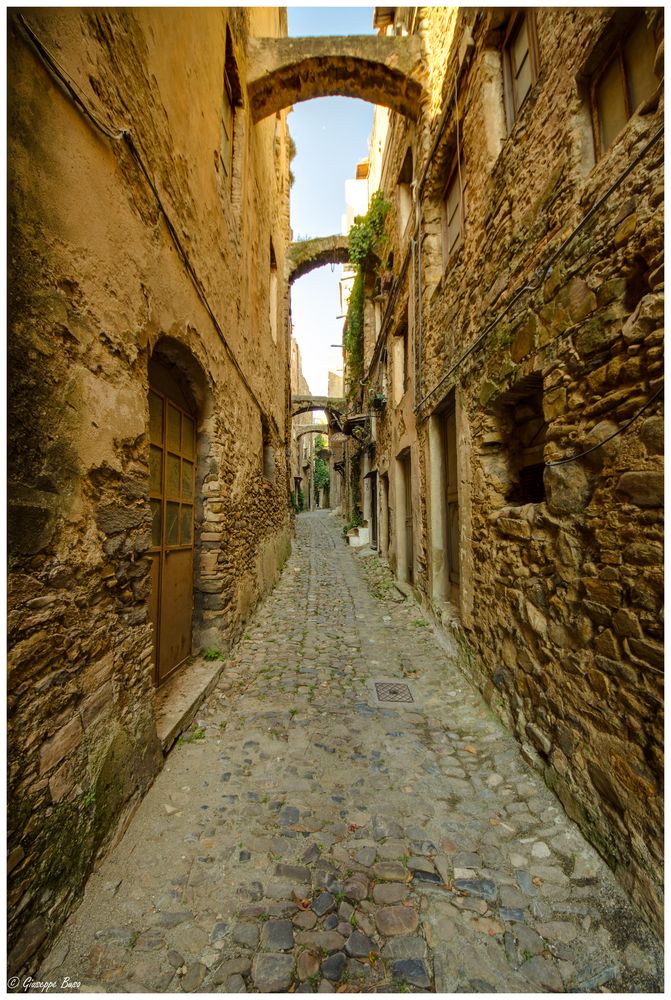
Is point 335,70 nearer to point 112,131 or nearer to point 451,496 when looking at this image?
point 112,131

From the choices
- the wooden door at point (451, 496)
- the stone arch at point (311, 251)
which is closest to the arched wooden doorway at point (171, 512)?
the wooden door at point (451, 496)

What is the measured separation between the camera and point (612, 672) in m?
1.89

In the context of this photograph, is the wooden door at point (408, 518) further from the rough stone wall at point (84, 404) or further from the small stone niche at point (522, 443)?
the rough stone wall at point (84, 404)

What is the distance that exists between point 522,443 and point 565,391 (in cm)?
118

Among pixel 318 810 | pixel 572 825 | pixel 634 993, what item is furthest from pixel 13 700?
pixel 572 825

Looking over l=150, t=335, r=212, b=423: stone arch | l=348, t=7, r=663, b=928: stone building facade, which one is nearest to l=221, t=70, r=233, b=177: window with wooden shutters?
l=348, t=7, r=663, b=928: stone building facade

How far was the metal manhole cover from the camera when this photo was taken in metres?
3.62

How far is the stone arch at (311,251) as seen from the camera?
1289 centimetres

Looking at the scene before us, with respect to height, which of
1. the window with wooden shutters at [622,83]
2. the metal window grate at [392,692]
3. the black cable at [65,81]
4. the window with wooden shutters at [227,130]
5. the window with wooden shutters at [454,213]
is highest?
the window with wooden shutters at [227,130]

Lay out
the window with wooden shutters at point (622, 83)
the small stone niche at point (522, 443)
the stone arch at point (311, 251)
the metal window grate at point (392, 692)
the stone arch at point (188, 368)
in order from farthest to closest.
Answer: the stone arch at point (311, 251)
the metal window grate at point (392, 692)
the small stone niche at point (522, 443)
the stone arch at point (188, 368)
the window with wooden shutters at point (622, 83)

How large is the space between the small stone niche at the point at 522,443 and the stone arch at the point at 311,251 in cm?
1149

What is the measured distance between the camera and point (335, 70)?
656cm

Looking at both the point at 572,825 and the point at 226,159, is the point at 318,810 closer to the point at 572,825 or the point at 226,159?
the point at 572,825

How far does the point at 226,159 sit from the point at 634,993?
7.27 metres
